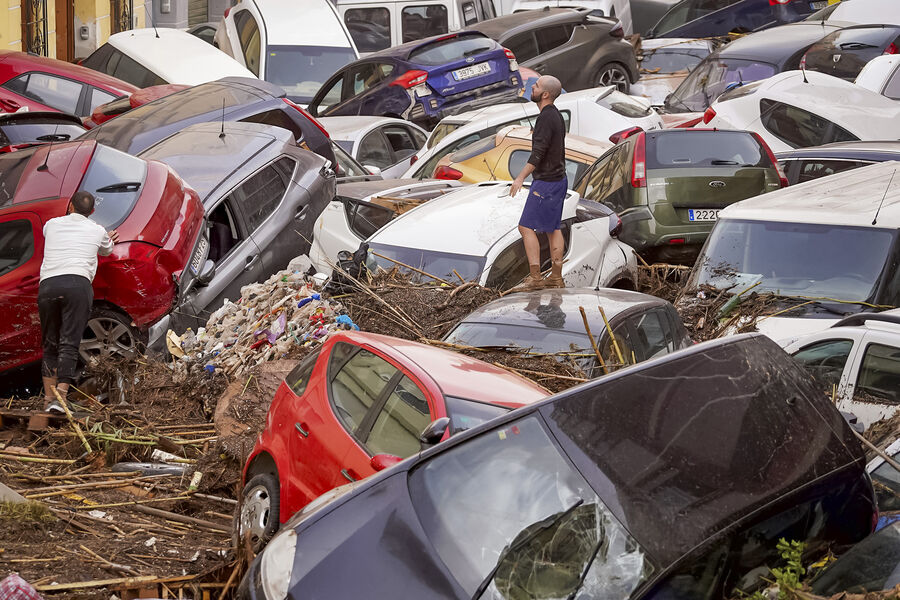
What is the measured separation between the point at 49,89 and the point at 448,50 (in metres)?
6.20

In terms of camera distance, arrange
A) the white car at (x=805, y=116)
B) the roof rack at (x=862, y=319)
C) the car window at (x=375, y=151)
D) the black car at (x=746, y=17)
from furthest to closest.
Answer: the black car at (x=746, y=17)
the car window at (x=375, y=151)
the white car at (x=805, y=116)
the roof rack at (x=862, y=319)

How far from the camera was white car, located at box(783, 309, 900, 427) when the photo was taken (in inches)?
279

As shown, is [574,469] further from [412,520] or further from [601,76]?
[601,76]

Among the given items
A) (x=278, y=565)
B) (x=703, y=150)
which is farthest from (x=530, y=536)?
(x=703, y=150)

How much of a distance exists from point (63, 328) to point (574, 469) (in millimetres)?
5719

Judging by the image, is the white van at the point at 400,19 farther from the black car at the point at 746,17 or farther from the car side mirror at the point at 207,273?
the car side mirror at the point at 207,273

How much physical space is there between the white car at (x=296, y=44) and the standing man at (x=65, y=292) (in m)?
11.0

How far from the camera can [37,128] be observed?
41.9 ft

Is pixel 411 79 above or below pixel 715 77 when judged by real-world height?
below

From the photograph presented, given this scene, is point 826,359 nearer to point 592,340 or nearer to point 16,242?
point 592,340

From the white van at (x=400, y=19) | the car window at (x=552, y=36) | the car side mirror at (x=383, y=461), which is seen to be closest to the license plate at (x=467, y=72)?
the car window at (x=552, y=36)

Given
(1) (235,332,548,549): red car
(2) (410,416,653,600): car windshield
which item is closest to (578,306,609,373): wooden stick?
(1) (235,332,548,549): red car

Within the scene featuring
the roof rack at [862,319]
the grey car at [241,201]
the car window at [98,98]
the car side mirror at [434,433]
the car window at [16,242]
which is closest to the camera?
the car side mirror at [434,433]

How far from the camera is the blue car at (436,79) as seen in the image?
17906 mm
